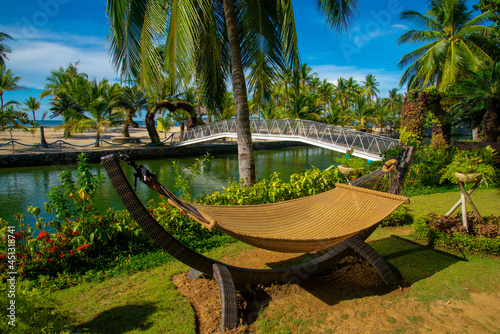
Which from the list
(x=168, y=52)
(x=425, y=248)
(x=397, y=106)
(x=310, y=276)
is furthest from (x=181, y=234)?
(x=397, y=106)

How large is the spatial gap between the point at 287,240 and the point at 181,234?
7.88ft

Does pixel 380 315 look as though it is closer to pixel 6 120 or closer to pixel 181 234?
pixel 181 234

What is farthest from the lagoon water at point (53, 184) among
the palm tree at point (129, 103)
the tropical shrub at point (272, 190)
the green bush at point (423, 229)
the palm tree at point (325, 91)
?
the palm tree at point (325, 91)

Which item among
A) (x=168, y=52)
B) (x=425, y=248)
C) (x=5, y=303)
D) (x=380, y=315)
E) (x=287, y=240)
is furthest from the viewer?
(x=168, y=52)

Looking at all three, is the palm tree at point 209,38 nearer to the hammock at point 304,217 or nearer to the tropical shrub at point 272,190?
the tropical shrub at point 272,190

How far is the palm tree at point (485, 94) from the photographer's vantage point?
402 inches

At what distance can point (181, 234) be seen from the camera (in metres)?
4.47

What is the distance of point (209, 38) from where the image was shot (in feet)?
19.7

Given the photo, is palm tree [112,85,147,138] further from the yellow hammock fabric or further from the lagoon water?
the yellow hammock fabric

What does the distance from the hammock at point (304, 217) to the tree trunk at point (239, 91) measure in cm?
237

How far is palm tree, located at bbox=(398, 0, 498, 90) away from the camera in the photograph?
13522 mm

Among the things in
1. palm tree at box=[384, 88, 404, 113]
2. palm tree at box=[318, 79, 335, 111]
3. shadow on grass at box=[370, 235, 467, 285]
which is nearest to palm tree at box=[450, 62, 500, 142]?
shadow on grass at box=[370, 235, 467, 285]

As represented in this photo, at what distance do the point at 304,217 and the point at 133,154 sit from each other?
17.8 meters

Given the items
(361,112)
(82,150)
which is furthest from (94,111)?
(361,112)
